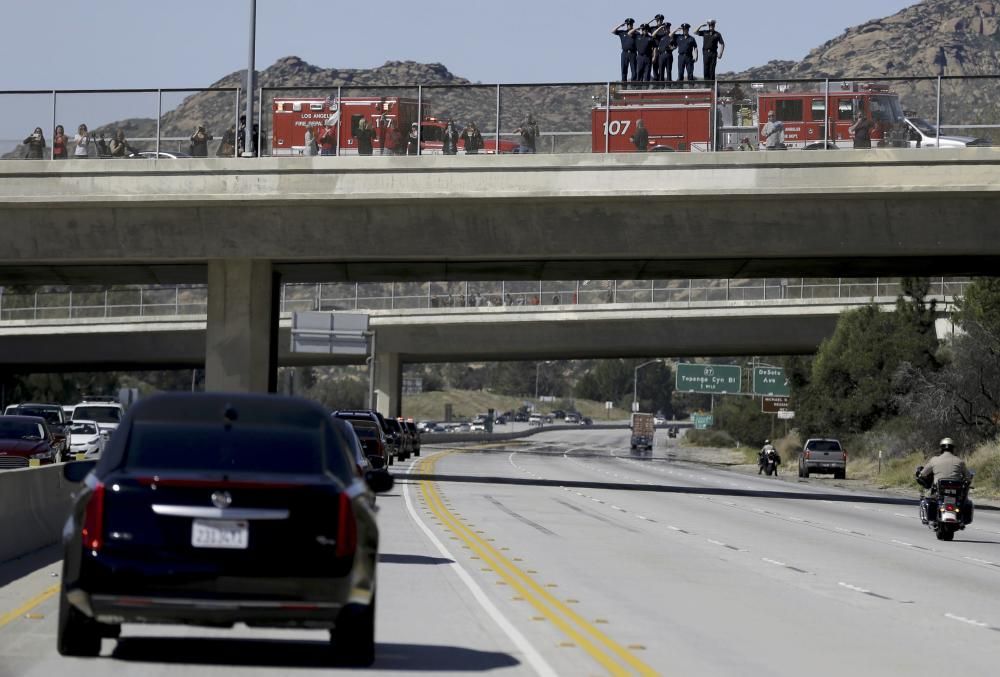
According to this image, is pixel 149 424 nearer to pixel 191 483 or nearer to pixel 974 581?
pixel 191 483

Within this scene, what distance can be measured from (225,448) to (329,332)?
62.2m

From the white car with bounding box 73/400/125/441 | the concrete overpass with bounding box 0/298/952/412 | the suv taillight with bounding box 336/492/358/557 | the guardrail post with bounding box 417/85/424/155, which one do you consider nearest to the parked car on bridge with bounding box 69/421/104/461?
the white car with bounding box 73/400/125/441

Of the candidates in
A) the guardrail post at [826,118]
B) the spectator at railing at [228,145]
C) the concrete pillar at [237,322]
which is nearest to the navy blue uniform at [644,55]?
the guardrail post at [826,118]

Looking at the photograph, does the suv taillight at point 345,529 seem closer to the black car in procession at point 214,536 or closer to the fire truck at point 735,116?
the black car in procession at point 214,536

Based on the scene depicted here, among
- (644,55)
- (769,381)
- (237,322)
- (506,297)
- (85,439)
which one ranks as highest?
(644,55)

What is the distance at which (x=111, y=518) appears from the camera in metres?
9.85

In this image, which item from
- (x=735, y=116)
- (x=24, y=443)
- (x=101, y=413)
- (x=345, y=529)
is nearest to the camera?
(x=345, y=529)

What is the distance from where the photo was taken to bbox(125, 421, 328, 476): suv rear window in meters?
10.2

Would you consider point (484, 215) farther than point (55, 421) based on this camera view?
No

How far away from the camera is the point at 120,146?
39.5 m

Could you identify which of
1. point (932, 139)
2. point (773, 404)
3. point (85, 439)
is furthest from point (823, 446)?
point (773, 404)

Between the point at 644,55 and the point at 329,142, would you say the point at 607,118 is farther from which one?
the point at 329,142

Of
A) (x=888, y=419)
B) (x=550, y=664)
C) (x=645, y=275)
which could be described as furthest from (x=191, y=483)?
(x=888, y=419)

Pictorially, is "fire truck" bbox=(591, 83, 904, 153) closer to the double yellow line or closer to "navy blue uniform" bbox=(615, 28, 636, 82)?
"navy blue uniform" bbox=(615, 28, 636, 82)
